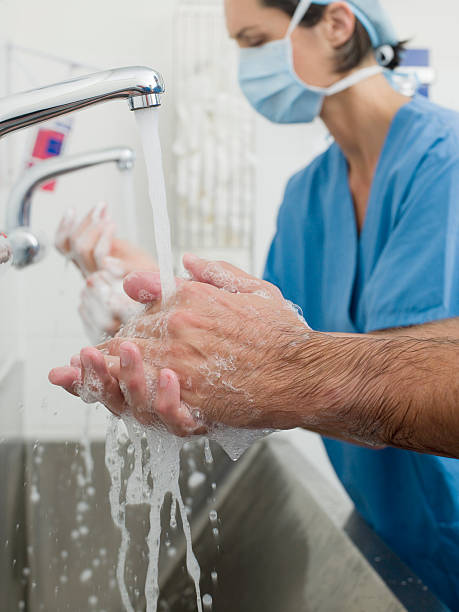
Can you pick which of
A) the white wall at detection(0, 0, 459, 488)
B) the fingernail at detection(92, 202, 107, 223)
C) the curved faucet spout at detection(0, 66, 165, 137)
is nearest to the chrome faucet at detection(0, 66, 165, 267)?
the curved faucet spout at detection(0, 66, 165, 137)

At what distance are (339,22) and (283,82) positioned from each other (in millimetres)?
124

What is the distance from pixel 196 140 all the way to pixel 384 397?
3.99 ft

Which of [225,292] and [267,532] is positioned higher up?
[225,292]

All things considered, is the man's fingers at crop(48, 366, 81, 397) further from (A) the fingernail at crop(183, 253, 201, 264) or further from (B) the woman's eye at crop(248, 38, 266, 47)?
(B) the woman's eye at crop(248, 38, 266, 47)

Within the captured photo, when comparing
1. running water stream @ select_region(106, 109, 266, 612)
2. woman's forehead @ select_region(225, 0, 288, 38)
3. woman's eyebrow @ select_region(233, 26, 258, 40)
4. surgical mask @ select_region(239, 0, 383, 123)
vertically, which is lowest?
running water stream @ select_region(106, 109, 266, 612)

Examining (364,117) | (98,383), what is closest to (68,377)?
(98,383)

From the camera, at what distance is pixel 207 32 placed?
5.24 feet

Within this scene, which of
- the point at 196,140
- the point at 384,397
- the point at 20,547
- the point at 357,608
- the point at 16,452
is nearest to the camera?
the point at 384,397

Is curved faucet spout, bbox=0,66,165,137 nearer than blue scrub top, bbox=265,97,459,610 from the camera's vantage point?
Yes

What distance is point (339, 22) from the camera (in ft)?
3.13

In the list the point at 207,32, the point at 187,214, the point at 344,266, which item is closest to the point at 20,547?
the point at 344,266

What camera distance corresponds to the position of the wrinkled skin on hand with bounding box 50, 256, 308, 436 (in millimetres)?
508

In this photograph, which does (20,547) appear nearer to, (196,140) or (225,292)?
(225,292)

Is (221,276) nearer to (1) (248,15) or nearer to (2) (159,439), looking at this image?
(2) (159,439)
